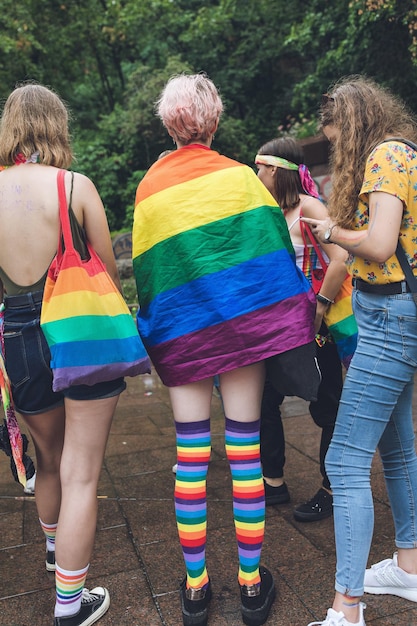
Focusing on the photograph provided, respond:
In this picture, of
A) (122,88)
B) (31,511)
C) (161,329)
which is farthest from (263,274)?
(122,88)

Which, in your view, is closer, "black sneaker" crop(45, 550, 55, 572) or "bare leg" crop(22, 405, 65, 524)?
"bare leg" crop(22, 405, 65, 524)

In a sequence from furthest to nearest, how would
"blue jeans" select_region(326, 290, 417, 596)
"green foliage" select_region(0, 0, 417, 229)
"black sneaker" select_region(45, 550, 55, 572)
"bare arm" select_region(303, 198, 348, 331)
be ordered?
"green foliage" select_region(0, 0, 417, 229) → "bare arm" select_region(303, 198, 348, 331) → "black sneaker" select_region(45, 550, 55, 572) → "blue jeans" select_region(326, 290, 417, 596)

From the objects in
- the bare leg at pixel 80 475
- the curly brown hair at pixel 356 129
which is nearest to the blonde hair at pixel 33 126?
the bare leg at pixel 80 475

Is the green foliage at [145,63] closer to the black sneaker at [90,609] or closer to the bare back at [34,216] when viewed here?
the bare back at [34,216]

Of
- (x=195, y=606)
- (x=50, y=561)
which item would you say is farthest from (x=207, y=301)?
(x=50, y=561)

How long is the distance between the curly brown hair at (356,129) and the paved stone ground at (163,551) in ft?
4.56

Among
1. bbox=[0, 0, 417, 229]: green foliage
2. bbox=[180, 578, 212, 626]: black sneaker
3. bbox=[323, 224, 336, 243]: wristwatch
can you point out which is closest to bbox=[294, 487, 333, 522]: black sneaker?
bbox=[180, 578, 212, 626]: black sneaker

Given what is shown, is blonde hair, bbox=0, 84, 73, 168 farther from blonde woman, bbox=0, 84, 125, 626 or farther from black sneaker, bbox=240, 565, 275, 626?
black sneaker, bbox=240, 565, 275, 626

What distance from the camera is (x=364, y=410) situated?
6.73 ft

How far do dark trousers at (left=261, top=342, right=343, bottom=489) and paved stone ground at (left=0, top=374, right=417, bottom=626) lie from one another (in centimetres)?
23

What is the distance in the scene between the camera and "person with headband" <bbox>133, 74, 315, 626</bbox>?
2.09 m

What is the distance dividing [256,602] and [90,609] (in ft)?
1.96

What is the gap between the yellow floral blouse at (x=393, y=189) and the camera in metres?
1.93

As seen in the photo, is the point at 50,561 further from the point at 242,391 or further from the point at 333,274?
the point at 333,274
